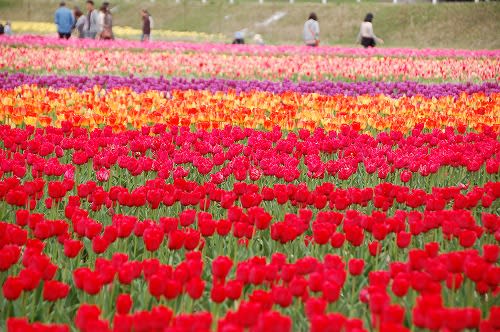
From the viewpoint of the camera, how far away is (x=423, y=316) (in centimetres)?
247

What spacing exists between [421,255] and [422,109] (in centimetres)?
649

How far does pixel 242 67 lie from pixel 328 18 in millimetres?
30595

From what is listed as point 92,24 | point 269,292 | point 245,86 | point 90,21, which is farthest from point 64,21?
point 269,292

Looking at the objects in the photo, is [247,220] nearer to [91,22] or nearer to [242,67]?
[242,67]

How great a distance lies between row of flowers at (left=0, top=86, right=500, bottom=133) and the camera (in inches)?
300

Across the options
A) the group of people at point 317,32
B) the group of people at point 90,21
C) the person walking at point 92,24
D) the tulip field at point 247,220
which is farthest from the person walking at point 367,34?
the tulip field at point 247,220

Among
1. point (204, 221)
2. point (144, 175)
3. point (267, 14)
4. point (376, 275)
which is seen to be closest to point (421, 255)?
point (376, 275)

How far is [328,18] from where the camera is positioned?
46188 millimetres

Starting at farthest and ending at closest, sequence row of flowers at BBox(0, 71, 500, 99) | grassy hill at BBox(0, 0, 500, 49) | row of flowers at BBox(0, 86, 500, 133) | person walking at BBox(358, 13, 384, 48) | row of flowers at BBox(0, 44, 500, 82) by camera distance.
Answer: grassy hill at BBox(0, 0, 500, 49), person walking at BBox(358, 13, 384, 48), row of flowers at BBox(0, 44, 500, 82), row of flowers at BBox(0, 71, 500, 99), row of flowers at BBox(0, 86, 500, 133)

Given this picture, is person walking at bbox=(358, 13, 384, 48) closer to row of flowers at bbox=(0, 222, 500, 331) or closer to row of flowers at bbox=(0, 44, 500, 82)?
row of flowers at bbox=(0, 44, 500, 82)

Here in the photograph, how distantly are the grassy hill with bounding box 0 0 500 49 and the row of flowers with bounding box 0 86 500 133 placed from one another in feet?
91.4

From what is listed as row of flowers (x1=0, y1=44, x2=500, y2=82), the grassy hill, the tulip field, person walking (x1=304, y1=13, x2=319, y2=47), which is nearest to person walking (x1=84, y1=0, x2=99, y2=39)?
person walking (x1=304, y1=13, x2=319, y2=47)

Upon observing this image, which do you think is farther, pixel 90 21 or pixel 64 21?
pixel 90 21

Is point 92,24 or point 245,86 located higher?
point 92,24
